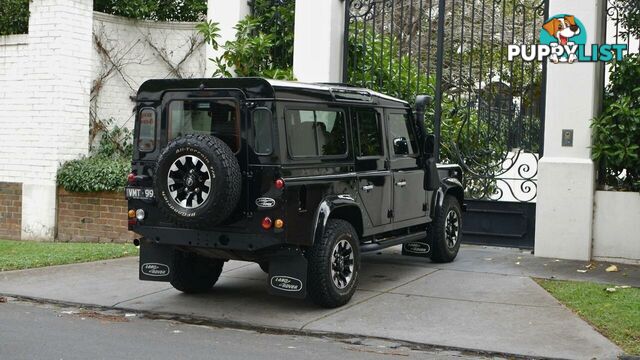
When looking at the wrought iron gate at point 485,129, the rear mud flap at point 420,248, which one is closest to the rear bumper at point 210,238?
the rear mud flap at point 420,248

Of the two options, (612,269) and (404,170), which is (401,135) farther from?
(612,269)

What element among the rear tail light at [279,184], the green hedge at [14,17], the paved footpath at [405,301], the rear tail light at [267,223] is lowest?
the paved footpath at [405,301]

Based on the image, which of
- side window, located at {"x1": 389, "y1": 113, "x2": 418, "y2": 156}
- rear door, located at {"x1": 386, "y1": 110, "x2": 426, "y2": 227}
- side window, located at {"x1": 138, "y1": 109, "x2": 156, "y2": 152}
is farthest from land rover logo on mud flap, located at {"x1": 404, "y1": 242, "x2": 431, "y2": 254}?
side window, located at {"x1": 138, "y1": 109, "x2": 156, "y2": 152}

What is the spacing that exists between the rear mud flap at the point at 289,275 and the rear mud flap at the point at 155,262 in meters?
1.17

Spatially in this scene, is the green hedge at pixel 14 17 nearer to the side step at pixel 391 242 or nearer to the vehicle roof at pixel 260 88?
→ the vehicle roof at pixel 260 88

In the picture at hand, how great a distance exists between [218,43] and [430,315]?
24.2ft

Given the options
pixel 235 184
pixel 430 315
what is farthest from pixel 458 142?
pixel 235 184

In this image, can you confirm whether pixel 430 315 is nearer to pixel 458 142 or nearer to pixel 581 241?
pixel 581 241

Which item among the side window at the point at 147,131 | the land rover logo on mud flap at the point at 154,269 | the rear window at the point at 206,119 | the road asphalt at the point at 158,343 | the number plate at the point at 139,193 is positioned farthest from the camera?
the land rover logo on mud flap at the point at 154,269

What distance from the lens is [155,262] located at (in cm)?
798

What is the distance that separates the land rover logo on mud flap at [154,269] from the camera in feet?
26.0

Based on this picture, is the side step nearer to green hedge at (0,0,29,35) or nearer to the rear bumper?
the rear bumper

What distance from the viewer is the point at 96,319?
296 inches

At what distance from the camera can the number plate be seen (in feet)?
25.1
